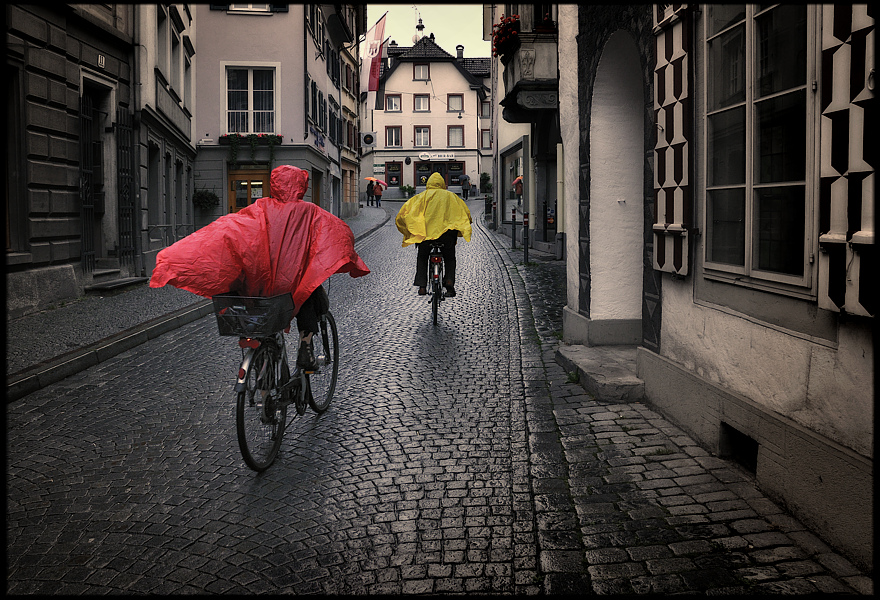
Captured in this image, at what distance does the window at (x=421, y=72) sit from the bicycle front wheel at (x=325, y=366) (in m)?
65.0

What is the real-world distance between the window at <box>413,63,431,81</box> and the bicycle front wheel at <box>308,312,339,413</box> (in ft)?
213

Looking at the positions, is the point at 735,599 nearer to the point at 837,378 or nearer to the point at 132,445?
the point at 837,378

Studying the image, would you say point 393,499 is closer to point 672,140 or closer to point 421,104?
point 672,140

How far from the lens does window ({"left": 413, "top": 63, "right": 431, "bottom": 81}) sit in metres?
68.6

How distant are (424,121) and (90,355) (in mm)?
63244

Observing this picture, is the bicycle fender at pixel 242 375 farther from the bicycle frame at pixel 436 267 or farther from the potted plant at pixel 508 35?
the potted plant at pixel 508 35

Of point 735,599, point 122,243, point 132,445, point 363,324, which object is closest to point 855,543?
point 735,599

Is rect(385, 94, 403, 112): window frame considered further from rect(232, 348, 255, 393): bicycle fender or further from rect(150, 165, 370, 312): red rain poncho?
rect(232, 348, 255, 393): bicycle fender

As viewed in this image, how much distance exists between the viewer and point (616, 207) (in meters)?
8.02

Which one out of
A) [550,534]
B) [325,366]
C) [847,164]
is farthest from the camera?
[325,366]

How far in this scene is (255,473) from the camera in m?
4.81

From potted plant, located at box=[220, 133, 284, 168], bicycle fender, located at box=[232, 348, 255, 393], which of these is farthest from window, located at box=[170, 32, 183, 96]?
bicycle fender, located at box=[232, 348, 255, 393]

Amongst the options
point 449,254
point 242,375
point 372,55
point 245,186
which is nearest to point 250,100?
point 245,186

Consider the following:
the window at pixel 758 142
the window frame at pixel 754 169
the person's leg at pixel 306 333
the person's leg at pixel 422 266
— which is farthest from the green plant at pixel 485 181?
the window at pixel 758 142
